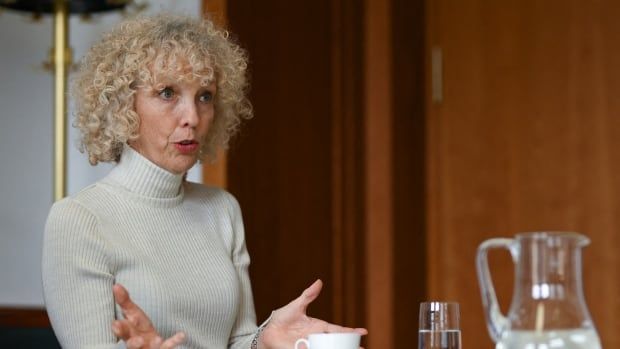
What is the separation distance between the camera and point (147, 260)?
1.99 meters

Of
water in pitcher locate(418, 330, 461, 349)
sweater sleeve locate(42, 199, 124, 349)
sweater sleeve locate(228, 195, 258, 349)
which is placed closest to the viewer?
water in pitcher locate(418, 330, 461, 349)

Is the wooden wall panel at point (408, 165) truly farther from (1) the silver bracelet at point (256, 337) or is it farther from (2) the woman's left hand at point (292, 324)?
(2) the woman's left hand at point (292, 324)

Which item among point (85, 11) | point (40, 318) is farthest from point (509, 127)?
point (40, 318)

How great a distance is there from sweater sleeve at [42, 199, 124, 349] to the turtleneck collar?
0.55 feet

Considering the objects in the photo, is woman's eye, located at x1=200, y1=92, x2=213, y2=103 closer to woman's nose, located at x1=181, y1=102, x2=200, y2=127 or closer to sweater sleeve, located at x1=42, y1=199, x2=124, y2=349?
woman's nose, located at x1=181, y1=102, x2=200, y2=127

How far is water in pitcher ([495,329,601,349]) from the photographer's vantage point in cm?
118

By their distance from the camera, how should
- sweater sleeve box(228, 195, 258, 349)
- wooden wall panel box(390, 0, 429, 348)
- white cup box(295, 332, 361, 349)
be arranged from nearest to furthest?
white cup box(295, 332, 361, 349), sweater sleeve box(228, 195, 258, 349), wooden wall panel box(390, 0, 429, 348)

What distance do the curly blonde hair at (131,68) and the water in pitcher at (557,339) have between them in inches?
40.9

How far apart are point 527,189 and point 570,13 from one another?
1.91ft

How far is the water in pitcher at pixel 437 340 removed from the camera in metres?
1.63

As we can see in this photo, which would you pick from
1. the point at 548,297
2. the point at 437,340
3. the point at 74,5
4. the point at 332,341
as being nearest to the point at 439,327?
the point at 437,340

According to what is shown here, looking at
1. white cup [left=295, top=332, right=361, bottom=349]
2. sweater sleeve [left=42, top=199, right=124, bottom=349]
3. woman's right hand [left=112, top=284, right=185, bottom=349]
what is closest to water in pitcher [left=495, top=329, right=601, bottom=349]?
white cup [left=295, top=332, right=361, bottom=349]

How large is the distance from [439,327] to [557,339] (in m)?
0.48

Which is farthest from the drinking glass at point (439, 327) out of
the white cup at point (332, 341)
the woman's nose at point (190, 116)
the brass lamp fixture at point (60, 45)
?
the brass lamp fixture at point (60, 45)
